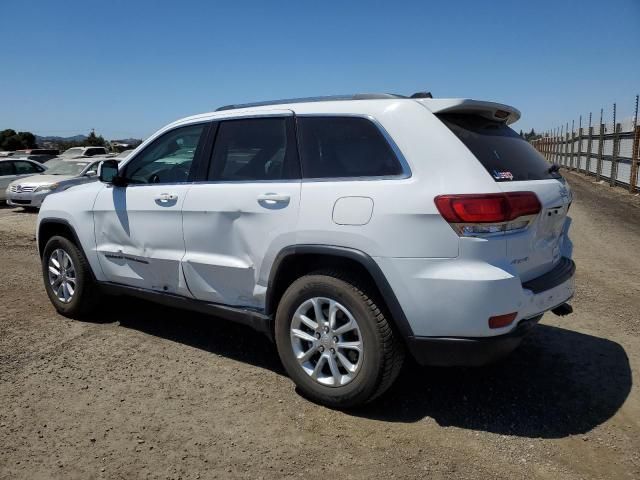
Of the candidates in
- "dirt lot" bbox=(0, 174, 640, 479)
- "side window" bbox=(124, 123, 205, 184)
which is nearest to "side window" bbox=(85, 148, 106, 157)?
"dirt lot" bbox=(0, 174, 640, 479)

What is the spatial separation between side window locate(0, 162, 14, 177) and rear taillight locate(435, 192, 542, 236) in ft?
59.9

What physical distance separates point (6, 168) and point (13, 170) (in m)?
0.20

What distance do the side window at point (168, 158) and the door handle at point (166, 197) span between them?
14cm

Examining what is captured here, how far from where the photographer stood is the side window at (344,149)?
3.28 metres

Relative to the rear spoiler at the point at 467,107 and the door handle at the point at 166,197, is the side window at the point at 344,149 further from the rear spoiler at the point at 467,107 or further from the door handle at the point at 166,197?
the door handle at the point at 166,197

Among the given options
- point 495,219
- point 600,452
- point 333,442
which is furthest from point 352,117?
point 600,452

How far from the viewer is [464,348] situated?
304cm

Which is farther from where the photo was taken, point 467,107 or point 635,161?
point 635,161

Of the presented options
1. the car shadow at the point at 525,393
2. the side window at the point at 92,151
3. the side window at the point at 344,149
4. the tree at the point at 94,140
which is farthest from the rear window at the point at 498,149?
the tree at the point at 94,140

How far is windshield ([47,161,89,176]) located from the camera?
55.8ft

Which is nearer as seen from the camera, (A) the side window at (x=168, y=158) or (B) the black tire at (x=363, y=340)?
(B) the black tire at (x=363, y=340)

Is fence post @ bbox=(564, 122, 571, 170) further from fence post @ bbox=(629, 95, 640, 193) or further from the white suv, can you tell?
the white suv

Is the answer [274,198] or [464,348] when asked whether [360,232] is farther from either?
[464,348]

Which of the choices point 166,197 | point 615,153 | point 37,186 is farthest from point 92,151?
point 166,197
